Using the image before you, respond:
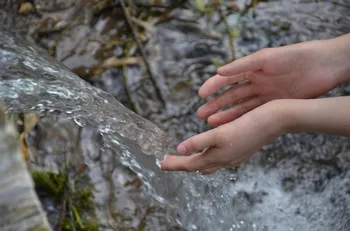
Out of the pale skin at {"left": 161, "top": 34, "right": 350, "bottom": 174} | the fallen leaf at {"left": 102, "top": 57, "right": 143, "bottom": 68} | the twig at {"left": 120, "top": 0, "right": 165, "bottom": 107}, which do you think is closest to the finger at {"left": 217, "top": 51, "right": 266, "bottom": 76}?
the pale skin at {"left": 161, "top": 34, "right": 350, "bottom": 174}

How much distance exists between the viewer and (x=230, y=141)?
1.14 meters

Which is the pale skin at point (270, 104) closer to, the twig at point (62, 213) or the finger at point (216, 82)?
the finger at point (216, 82)

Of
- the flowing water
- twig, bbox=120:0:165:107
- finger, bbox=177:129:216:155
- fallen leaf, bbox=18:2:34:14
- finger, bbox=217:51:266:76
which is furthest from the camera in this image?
fallen leaf, bbox=18:2:34:14

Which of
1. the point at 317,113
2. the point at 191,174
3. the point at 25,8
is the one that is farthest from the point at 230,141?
Result: the point at 25,8

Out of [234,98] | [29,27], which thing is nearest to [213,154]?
[234,98]

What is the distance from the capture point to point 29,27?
196cm

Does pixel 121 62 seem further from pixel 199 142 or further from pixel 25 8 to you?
pixel 199 142

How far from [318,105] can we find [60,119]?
2.57 ft

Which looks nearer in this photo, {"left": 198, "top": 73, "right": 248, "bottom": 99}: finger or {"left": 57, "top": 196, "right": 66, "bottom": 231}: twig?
{"left": 57, "top": 196, "right": 66, "bottom": 231}: twig

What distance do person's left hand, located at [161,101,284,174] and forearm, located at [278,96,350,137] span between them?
0.02 metres

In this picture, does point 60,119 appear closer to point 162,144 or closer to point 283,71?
point 162,144

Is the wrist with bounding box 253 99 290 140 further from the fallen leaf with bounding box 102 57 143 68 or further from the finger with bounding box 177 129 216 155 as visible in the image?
the fallen leaf with bounding box 102 57 143 68

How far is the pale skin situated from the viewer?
3.83 feet

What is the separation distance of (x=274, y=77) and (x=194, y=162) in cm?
39
